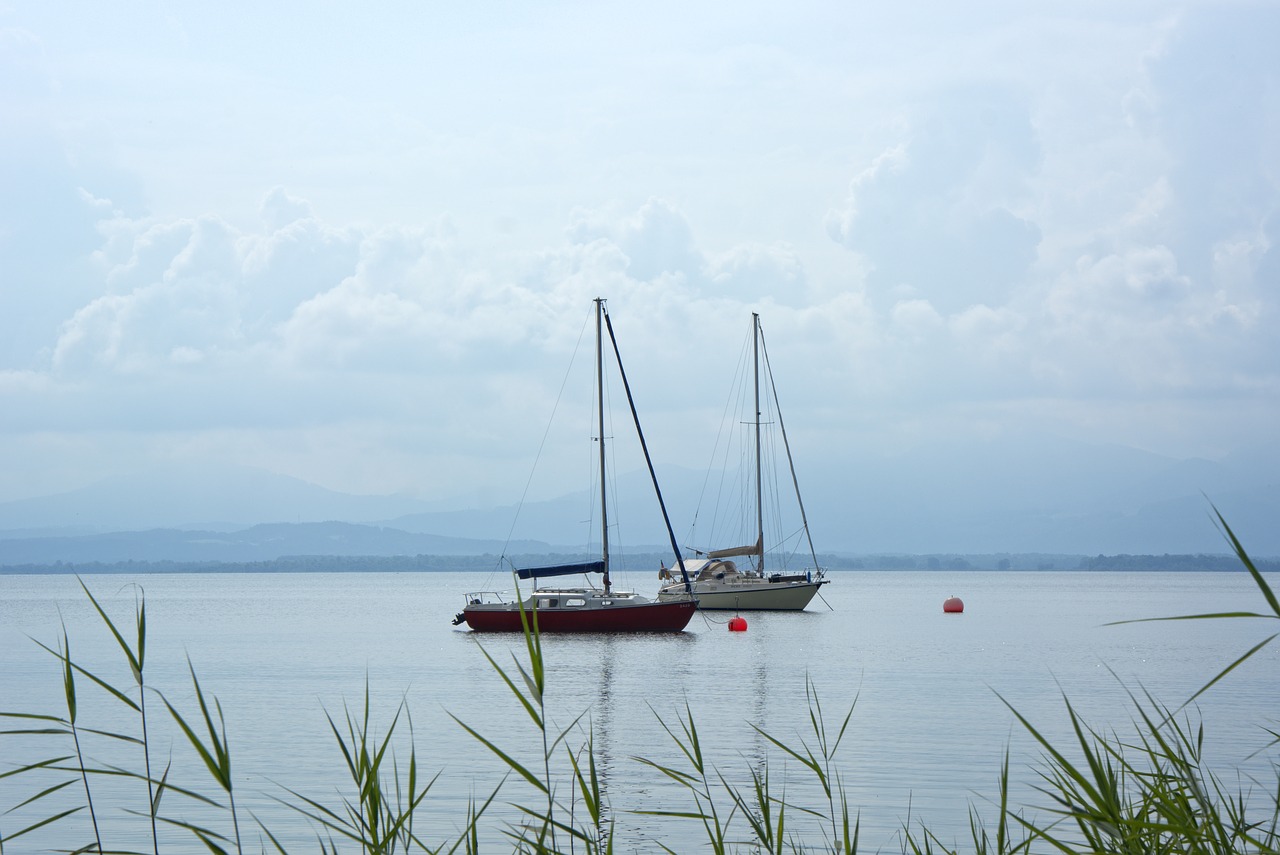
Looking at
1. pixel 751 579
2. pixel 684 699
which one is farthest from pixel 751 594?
pixel 684 699

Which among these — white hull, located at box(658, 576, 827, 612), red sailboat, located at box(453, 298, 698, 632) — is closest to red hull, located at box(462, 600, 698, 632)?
red sailboat, located at box(453, 298, 698, 632)

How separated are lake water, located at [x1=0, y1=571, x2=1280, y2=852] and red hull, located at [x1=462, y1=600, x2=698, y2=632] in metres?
0.94

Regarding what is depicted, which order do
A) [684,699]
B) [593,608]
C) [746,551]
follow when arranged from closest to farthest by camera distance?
[684,699], [593,608], [746,551]

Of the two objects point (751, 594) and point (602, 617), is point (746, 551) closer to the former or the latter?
point (751, 594)

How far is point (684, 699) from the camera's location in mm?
26844

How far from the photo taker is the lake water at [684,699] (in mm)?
18531

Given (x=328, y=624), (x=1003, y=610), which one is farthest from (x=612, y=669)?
(x=1003, y=610)

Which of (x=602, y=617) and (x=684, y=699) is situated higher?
(x=602, y=617)

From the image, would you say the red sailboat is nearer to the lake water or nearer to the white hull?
the lake water

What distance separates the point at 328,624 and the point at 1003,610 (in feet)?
151

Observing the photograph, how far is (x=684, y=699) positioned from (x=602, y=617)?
19176mm

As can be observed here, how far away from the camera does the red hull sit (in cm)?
4578

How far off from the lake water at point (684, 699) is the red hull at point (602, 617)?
3.08ft

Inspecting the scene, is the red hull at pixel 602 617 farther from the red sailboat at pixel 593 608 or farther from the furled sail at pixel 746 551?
the furled sail at pixel 746 551
